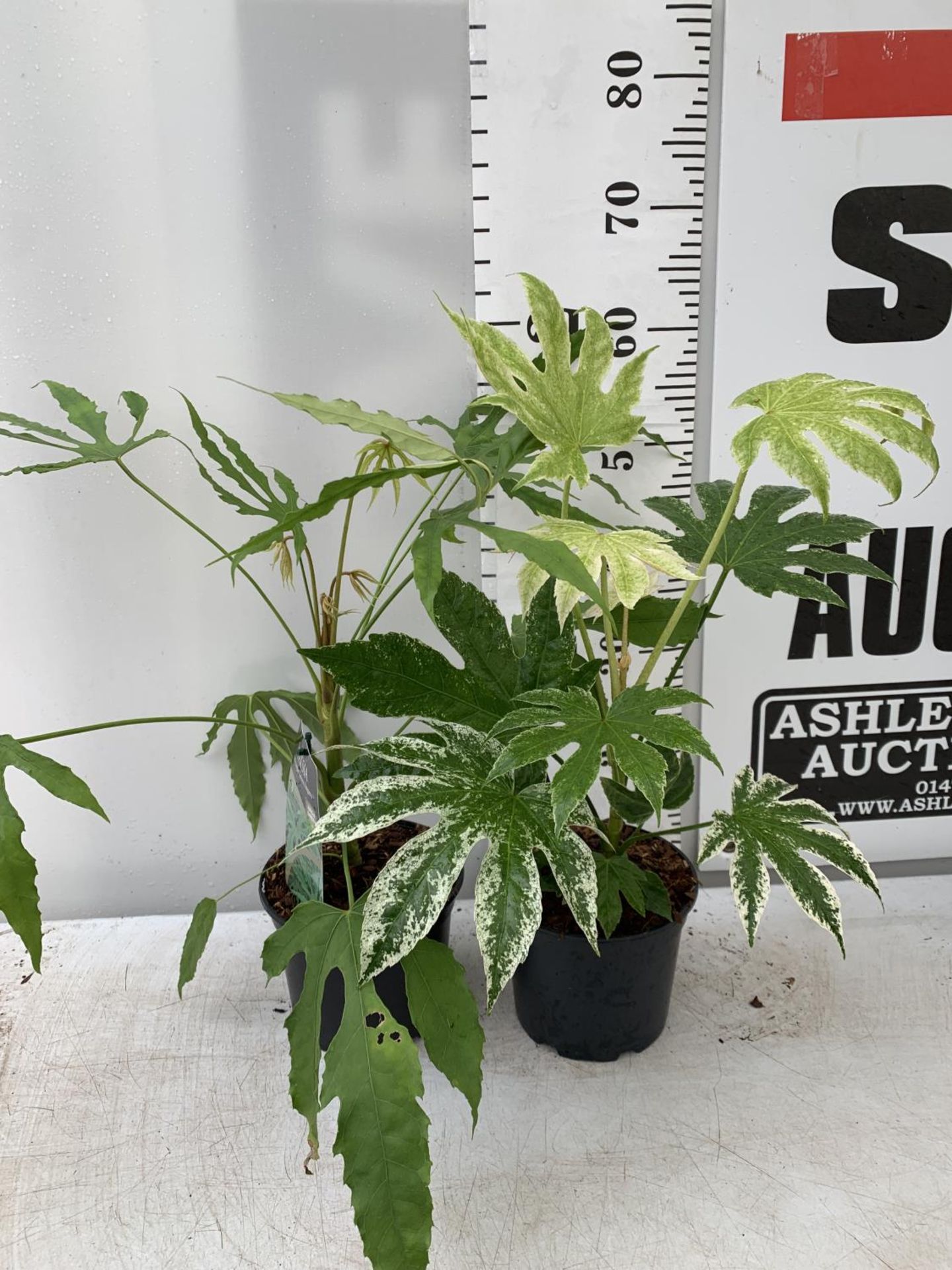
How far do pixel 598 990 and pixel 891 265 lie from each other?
727 millimetres

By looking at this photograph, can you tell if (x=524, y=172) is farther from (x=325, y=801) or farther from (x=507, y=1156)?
(x=507, y=1156)

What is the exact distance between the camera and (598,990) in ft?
2.77

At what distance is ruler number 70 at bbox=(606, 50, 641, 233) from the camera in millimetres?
897

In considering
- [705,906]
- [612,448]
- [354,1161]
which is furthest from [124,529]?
[705,906]

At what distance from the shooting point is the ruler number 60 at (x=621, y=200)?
93 cm

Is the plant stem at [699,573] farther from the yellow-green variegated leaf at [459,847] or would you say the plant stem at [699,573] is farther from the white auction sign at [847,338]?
the white auction sign at [847,338]

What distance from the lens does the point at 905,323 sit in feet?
3.21

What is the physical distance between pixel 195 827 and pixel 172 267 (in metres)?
0.57

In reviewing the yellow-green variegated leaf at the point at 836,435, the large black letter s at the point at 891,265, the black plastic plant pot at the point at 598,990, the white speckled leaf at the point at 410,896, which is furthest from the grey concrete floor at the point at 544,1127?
the large black letter s at the point at 891,265

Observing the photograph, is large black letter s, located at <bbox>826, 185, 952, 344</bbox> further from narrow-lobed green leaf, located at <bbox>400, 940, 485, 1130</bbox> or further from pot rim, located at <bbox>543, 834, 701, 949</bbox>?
narrow-lobed green leaf, located at <bbox>400, 940, 485, 1130</bbox>

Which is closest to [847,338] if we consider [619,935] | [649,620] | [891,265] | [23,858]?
[891,265]

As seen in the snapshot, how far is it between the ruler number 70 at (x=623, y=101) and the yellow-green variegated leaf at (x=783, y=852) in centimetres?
54

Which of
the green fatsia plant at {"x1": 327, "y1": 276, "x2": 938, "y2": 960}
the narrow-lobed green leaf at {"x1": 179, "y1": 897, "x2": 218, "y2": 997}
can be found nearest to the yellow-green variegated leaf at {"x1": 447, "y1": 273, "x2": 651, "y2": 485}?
the green fatsia plant at {"x1": 327, "y1": 276, "x2": 938, "y2": 960}

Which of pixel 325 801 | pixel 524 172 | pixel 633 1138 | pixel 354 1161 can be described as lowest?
pixel 633 1138
